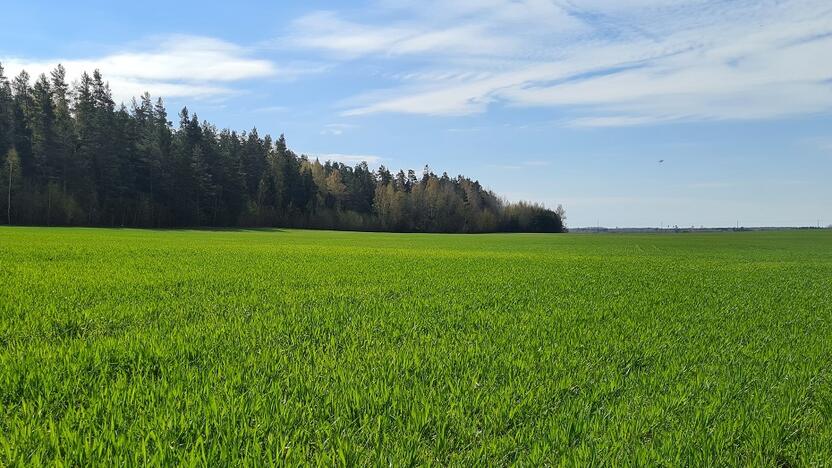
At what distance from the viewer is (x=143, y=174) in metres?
91.3

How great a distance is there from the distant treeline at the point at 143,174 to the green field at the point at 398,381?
8253 centimetres

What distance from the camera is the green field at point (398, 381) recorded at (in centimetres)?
381

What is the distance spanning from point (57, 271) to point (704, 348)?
51.6 ft

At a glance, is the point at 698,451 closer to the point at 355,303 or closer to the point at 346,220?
the point at 355,303

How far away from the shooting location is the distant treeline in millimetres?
79938

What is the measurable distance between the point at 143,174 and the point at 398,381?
9953 cm

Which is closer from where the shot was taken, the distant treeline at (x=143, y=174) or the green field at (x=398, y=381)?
the green field at (x=398, y=381)

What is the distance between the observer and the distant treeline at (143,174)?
79.9 metres

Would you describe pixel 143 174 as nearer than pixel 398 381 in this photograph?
No

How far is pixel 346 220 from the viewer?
127m

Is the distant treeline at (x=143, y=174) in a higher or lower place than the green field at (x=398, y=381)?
higher

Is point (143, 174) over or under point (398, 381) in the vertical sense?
over

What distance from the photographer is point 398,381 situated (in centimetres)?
529

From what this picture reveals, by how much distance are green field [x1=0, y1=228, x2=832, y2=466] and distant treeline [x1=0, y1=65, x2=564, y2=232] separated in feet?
271
